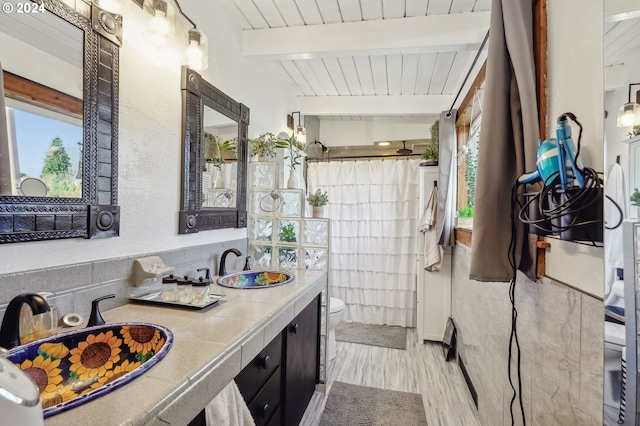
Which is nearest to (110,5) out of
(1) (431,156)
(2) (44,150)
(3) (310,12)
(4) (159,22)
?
(4) (159,22)

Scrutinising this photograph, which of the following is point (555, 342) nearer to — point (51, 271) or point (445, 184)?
point (51, 271)

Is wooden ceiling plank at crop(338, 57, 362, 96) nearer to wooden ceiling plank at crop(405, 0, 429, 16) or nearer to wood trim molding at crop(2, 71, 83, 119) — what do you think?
wooden ceiling plank at crop(405, 0, 429, 16)

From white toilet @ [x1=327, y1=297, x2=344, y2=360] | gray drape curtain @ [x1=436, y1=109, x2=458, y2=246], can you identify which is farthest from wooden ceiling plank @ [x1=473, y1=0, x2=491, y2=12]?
white toilet @ [x1=327, y1=297, x2=344, y2=360]

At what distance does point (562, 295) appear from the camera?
95 centimetres

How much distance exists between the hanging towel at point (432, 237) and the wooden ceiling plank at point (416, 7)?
1467mm

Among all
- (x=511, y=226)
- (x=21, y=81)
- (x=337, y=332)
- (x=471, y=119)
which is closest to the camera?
(x=21, y=81)

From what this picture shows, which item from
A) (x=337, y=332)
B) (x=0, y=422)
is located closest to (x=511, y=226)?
(x=0, y=422)

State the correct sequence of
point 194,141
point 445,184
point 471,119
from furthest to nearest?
point 445,184, point 471,119, point 194,141

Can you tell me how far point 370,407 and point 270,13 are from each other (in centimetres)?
261

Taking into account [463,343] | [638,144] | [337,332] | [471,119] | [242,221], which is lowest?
[337,332]

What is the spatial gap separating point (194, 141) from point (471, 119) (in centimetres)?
197

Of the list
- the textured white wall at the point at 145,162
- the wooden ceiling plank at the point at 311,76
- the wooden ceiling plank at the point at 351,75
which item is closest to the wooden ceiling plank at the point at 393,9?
the wooden ceiling plank at the point at 351,75

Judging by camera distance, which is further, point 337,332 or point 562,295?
point 337,332

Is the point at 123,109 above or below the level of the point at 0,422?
above
